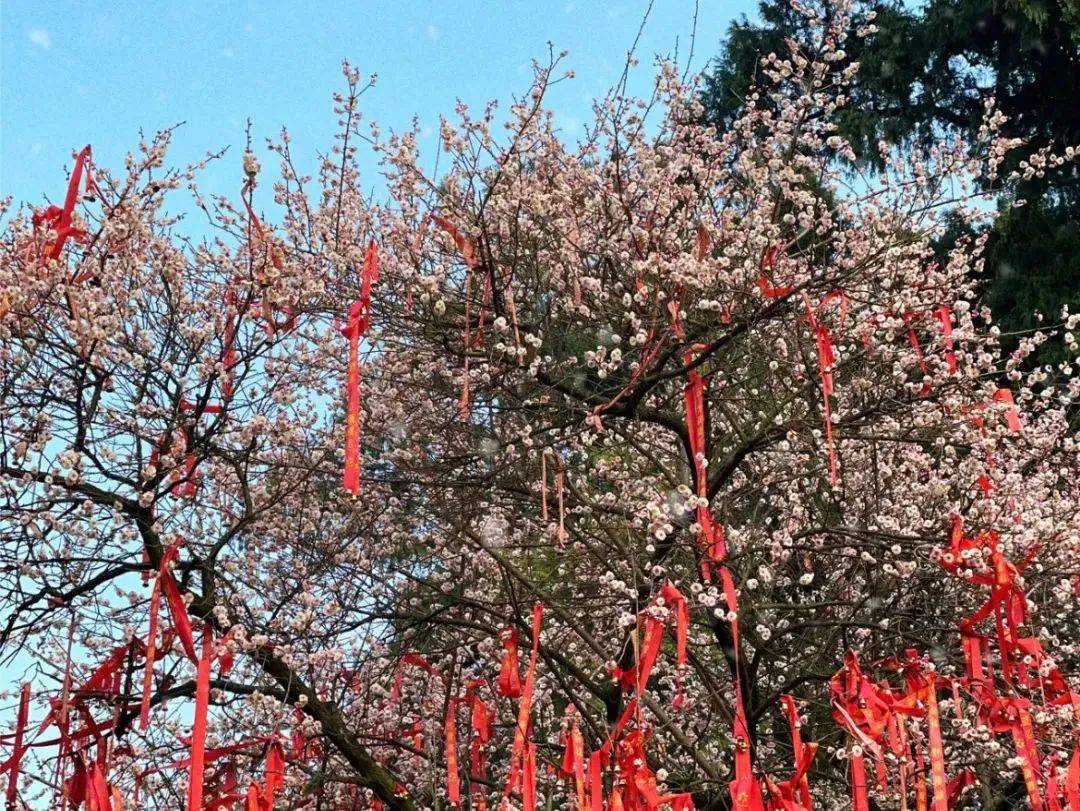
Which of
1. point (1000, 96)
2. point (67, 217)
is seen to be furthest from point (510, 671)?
point (1000, 96)

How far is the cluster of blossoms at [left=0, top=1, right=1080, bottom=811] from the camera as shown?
4871mm

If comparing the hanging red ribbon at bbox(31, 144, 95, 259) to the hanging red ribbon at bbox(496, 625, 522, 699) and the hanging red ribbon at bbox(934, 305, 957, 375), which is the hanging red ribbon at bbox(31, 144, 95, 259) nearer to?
the hanging red ribbon at bbox(496, 625, 522, 699)

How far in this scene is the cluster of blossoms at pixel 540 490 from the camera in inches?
192

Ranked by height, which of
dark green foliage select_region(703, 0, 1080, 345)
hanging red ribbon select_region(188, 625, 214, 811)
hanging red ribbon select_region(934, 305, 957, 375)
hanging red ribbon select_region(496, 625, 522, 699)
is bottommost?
hanging red ribbon select_region(188, 625, 214, 811)

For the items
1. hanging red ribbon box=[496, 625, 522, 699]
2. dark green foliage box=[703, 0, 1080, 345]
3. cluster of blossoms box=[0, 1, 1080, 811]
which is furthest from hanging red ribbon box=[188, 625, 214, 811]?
dark green foliage box=[703, 0, 1080, 345]

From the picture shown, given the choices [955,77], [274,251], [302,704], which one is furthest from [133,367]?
[955,77]

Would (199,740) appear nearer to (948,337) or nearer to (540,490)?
(540,490)

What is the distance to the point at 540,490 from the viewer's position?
20.7ft

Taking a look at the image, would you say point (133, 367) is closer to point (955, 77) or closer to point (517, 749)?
point (517, 749)

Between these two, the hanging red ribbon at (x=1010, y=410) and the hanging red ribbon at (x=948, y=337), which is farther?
the hanging red ribbon at (x=948, y=337)

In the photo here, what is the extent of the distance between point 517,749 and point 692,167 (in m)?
3.18

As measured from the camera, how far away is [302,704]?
16.6 ft

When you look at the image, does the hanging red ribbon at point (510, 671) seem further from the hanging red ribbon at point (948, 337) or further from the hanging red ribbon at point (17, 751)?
the hanging red ribbon at point (948, 337)

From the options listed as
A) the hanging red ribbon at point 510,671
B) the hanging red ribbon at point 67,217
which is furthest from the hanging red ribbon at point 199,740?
the hanging red ribbon at point 67,217
